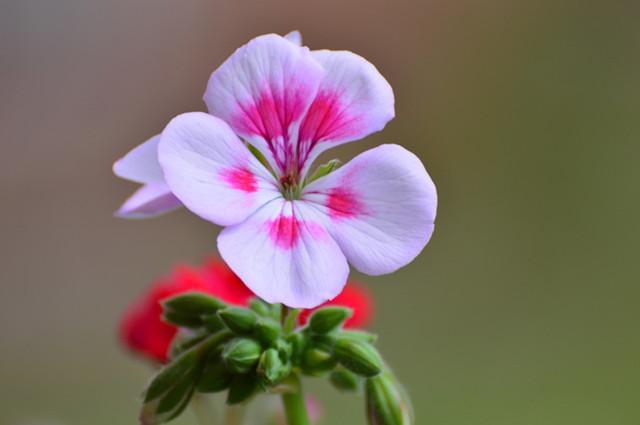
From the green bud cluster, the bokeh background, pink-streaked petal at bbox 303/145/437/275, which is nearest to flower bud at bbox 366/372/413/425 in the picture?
the green bud cluster

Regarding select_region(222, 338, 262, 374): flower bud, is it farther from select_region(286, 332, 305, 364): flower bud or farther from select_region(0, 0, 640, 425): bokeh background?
select_region(0, 0, 640, 425): bokeh background

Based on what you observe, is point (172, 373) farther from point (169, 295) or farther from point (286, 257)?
point (169, 295)

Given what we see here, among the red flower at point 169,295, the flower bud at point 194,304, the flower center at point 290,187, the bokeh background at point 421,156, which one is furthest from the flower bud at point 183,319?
the bokeh background at point 421,156

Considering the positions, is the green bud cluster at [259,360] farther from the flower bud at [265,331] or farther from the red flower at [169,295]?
the red flower at [169,295]

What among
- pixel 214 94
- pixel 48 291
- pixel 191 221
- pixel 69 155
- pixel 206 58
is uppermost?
pixel 206 58

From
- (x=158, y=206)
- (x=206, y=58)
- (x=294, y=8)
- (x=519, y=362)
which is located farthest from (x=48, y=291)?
(x=158, y=206)

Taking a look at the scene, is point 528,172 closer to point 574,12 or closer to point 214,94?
point 574,12
